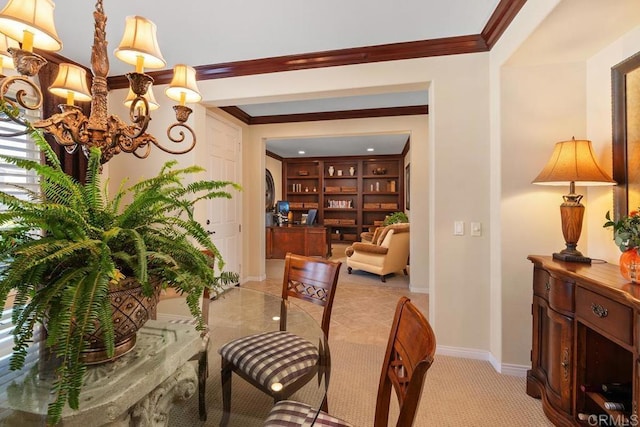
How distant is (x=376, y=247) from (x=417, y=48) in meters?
2.98

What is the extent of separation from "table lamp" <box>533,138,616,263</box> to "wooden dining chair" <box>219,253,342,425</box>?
1.43m

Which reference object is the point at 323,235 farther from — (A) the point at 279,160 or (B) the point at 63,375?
(B) the point at 63,375

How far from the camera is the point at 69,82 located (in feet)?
5.68

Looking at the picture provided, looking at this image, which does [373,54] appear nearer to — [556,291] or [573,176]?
[573,176]

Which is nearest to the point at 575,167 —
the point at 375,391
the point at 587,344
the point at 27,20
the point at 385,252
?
the point at 587,344

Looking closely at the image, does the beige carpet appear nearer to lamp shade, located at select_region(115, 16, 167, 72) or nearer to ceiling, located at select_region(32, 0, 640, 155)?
lamp shade, located at select_region(115, 16, 167, 72)

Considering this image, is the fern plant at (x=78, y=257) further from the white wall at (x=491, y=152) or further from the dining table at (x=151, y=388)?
the white wall at (x=491, y=152)

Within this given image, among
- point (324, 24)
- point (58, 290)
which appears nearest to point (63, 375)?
point (58, 290)

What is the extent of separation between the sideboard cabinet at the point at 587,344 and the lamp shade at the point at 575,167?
0.49 metres

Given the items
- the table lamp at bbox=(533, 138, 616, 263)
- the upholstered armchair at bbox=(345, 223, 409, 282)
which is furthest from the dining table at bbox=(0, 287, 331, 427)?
the upholstered armchair at bbox=(345, 223, 409, 282)

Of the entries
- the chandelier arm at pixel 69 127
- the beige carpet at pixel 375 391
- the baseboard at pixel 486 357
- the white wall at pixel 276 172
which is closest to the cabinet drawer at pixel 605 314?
the beige carpet at pixel 375 391

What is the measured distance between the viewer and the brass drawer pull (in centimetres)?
134

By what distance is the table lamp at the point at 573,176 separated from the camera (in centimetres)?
175

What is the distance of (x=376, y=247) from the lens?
15.8 ft
